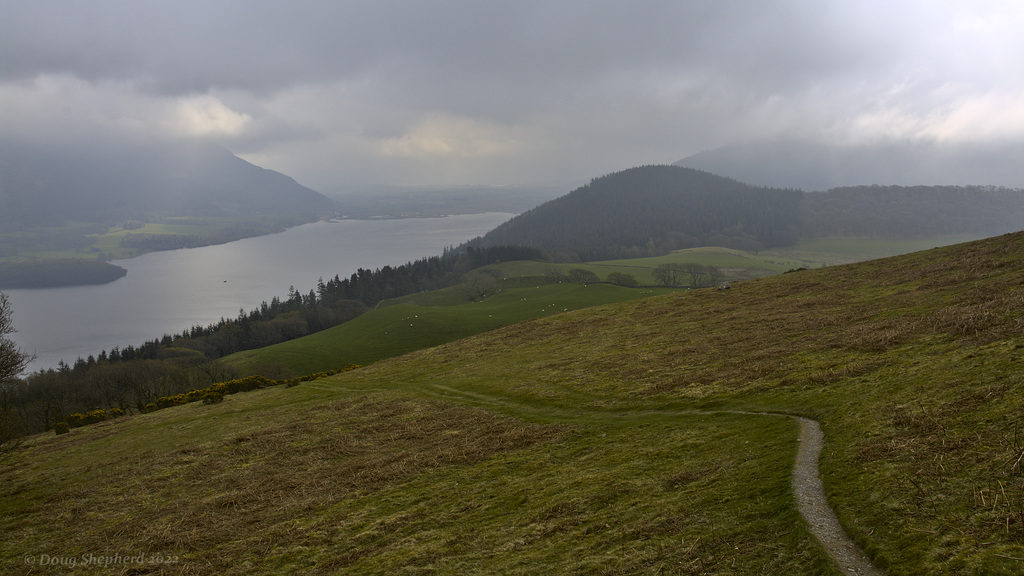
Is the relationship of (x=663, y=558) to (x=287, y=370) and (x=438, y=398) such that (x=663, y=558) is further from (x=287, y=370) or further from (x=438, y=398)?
(x=287, y=370)

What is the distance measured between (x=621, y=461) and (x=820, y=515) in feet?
21.3

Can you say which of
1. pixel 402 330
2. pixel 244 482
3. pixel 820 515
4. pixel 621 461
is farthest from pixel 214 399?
pixel 402 330

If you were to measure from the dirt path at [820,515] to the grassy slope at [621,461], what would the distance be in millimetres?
236

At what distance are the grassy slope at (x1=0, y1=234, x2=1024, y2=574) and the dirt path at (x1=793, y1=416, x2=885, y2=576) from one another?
24 cm

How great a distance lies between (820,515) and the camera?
9.45 metres

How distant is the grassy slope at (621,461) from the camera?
9164 mm

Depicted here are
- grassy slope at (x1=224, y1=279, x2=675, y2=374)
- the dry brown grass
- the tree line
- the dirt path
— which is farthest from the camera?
grassy slope at (x1=224, y1=279, x2=675, y2=374)

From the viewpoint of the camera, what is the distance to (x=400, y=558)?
1154 centimetres

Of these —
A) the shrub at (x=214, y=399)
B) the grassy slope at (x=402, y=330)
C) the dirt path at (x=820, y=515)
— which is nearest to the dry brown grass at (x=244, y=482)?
the dirt path at (x=820, y=515)

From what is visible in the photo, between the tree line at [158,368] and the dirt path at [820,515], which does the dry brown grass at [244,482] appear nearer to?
the dirt path at [820,515]

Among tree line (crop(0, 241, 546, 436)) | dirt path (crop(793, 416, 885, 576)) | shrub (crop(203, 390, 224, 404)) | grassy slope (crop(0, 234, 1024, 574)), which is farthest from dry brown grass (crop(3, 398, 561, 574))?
shrub (crop(203, 390, 224, 404))

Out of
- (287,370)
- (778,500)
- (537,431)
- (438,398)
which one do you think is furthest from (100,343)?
(778,500)

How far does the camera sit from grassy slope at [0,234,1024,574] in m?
9.16

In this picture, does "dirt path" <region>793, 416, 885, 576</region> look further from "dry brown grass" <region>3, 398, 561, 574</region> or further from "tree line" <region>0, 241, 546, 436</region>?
"tree line" <region>0, 241, 546, 436</region>
